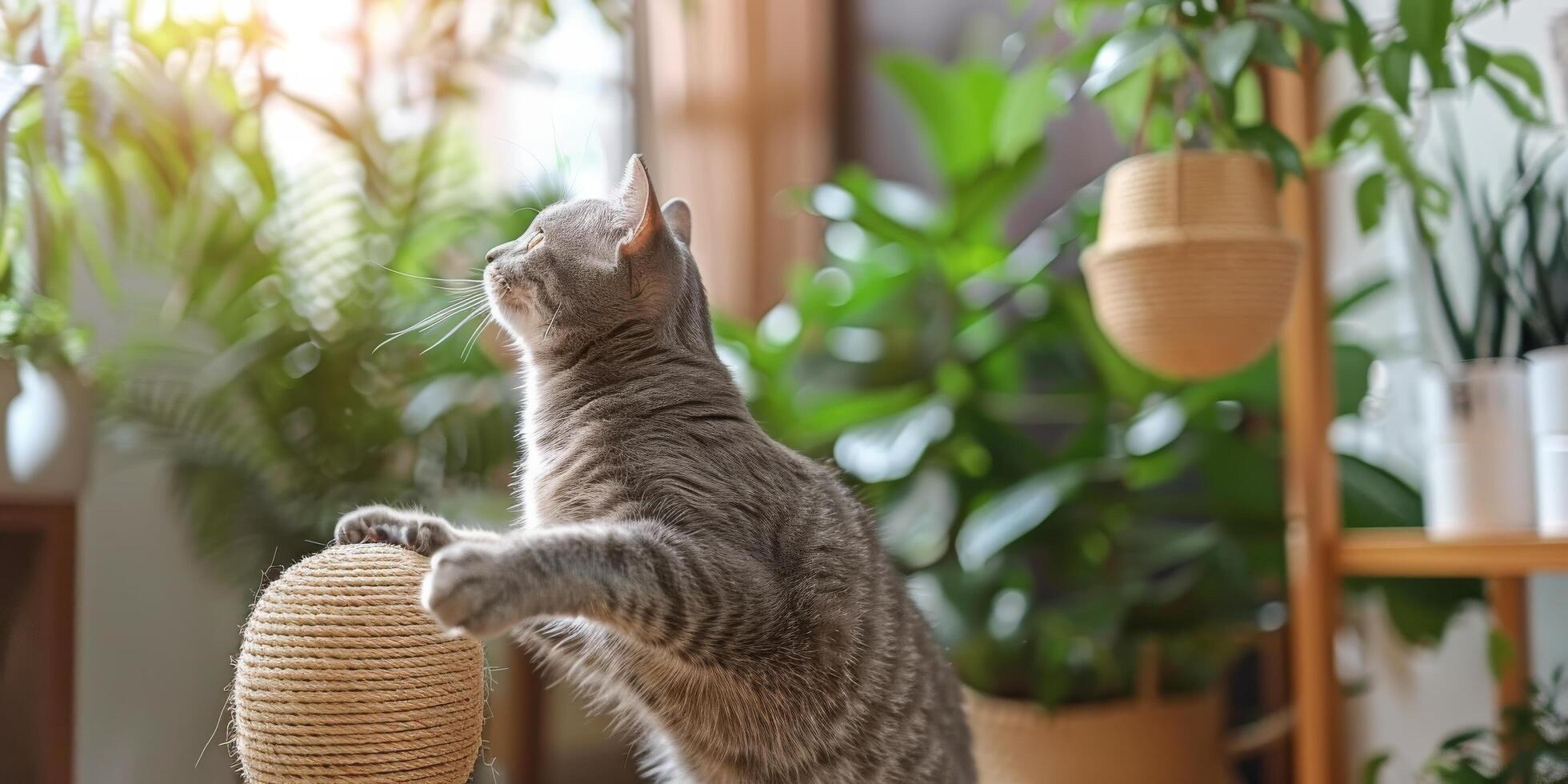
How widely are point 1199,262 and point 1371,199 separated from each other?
10.1 inches

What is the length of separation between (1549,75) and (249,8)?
1.77 metres

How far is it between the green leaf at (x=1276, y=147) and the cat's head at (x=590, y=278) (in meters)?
0.70

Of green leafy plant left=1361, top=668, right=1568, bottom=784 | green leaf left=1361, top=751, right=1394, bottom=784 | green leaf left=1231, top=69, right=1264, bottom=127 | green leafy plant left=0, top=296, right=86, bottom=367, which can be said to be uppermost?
green leaf left=1231, top=69, right=1264, bottom=127

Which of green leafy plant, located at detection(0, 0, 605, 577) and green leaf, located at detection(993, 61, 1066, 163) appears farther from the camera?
green leaf, located at detection(993, 61, 1066, 163)

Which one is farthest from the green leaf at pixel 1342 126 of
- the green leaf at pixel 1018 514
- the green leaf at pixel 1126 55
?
the green leaf at pixel 1018 514

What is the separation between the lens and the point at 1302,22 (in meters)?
1.18

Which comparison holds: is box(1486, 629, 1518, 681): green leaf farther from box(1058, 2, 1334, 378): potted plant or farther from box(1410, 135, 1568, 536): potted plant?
box(1058, 2, 1334, 378): potted plant

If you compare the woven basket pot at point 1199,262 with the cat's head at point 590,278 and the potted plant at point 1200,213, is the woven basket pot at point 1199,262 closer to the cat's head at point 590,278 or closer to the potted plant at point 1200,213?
the potted plant at point 1200,213

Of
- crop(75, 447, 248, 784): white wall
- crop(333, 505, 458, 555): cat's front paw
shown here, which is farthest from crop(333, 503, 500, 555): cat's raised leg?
crop(75, 447, 248, 784): white wall

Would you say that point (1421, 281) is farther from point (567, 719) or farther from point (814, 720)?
point (567, 719)

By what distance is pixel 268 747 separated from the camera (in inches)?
31.0

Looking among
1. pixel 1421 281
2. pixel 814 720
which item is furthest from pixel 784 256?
pixel 814 720

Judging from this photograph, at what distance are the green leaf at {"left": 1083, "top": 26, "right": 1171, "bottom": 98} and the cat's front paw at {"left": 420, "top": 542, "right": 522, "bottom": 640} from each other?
2.70 ft

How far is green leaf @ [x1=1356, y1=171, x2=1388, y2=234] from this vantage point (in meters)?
1.31
